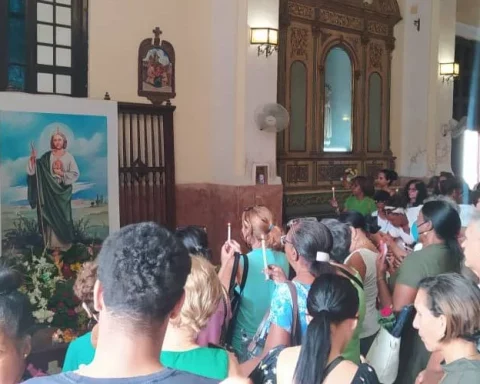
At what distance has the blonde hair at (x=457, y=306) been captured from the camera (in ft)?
7.34

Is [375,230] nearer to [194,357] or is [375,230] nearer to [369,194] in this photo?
[369,194]

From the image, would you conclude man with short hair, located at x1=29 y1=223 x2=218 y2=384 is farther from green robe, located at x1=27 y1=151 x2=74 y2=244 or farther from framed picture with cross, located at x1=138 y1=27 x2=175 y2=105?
framed picture with cross, located at x1=138 y1=27 x2=175 y2=105

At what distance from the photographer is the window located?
677cm

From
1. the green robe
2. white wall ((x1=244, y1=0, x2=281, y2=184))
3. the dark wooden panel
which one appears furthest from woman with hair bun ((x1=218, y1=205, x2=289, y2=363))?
white wall ((x1=244, y1=0, x2=281, y2=184))

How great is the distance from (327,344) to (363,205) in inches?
207

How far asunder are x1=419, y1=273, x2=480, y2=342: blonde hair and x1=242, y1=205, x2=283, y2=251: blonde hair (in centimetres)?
131

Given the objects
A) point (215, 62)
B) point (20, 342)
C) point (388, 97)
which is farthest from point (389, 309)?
A: point (388, 97)

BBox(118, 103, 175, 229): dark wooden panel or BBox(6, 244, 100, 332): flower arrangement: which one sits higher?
BBox(118, 103, 175, 229): dark wooden panel

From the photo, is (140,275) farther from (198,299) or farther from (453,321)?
(453,321)

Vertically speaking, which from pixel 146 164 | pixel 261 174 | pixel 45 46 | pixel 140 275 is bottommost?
pixel 140 275

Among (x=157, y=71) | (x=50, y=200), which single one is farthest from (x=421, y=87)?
(x=50, y=200)

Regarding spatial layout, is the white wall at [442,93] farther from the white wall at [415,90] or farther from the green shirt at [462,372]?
the green shirt at [462,372]

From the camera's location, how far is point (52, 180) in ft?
21.4

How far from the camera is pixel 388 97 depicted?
10.7 metres
